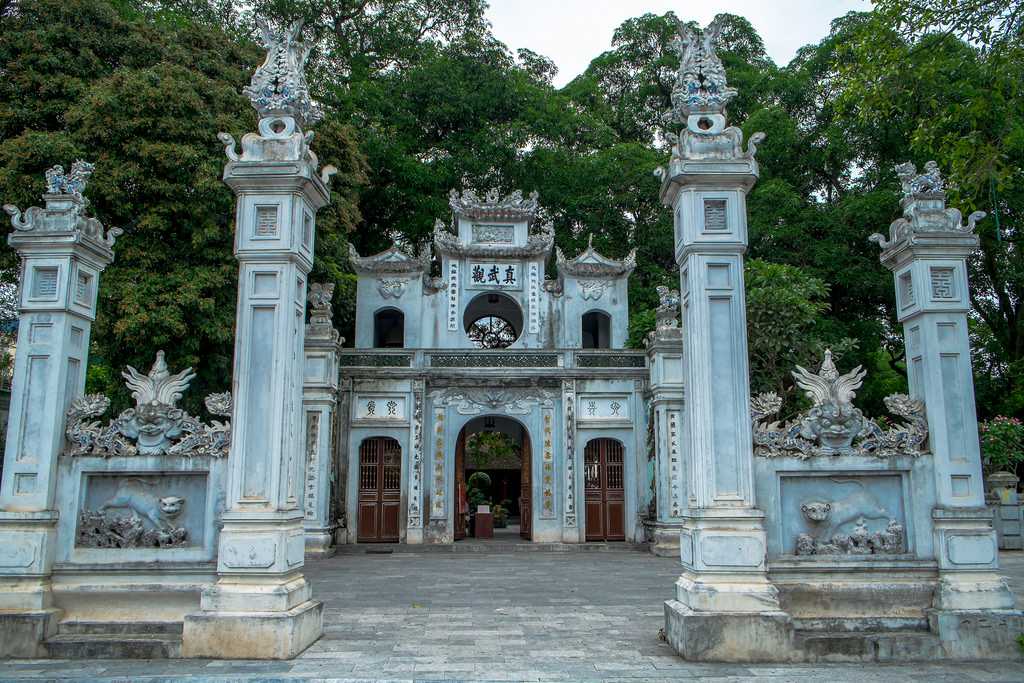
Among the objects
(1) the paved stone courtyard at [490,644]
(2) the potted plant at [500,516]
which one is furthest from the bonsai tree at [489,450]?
(1) the paved stone courtyard at [490,644]

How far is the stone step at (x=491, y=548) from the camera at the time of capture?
16156 mm

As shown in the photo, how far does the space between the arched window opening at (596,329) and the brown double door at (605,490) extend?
3625 mm

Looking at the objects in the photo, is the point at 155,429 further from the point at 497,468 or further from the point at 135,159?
the point at 497,468

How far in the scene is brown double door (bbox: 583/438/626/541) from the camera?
17.3 metres

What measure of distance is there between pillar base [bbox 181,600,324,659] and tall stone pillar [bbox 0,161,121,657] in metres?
1.27

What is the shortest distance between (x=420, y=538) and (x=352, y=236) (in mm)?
11666

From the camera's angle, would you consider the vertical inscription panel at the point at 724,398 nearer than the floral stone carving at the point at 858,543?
Yes

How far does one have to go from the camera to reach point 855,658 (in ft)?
20.2

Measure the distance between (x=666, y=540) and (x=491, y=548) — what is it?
141 inches

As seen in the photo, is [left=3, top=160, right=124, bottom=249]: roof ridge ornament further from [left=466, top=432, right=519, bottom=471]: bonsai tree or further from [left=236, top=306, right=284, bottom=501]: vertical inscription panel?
[left=466, top=432, right=519, bottom=471]: bonsai tree

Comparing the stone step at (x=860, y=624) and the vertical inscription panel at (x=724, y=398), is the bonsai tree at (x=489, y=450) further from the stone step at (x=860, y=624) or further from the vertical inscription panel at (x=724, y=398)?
the stone step at (x=860, y=624)

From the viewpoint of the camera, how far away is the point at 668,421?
1573cm

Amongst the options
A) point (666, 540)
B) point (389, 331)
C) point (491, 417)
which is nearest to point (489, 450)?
point (389, 331)

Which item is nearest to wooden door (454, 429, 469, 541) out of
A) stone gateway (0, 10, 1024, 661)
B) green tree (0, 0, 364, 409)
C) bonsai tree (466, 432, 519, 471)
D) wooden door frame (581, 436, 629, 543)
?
wooden door frame (581, 436, 629, 543)
